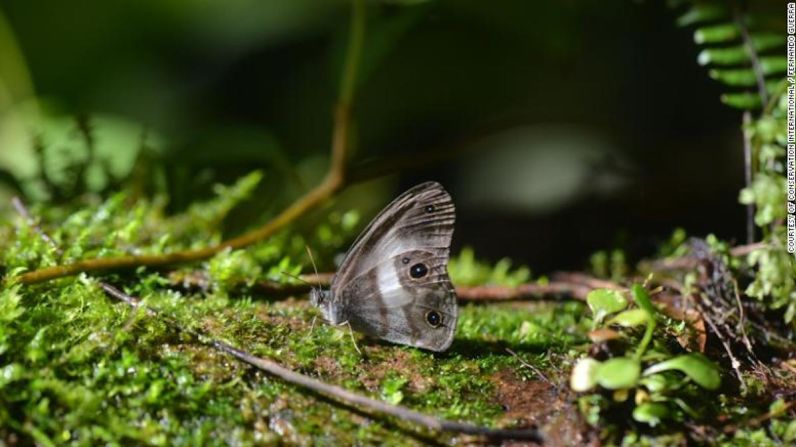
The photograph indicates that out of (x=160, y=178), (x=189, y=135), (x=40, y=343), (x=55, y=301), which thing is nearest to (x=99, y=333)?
(x=40, y=343)

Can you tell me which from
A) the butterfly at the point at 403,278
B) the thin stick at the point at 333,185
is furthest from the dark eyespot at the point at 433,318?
the thin stick at the point at 333,185

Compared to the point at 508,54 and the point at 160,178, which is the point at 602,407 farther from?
the point at 508,54

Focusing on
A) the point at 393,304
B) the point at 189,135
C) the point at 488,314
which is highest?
the point at 189,135

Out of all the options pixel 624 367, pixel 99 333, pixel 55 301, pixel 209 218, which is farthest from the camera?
pixel 209 218

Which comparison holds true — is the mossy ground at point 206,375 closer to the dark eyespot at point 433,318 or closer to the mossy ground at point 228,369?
the mossy ground at point 228,369

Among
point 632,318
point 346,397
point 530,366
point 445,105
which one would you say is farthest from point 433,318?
point 445,105

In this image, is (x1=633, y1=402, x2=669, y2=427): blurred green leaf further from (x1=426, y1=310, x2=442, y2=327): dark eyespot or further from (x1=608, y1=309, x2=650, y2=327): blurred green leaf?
(x1=426, y1=310, x2=442, y2=327): dark eyespot

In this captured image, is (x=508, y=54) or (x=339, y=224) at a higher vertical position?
(x=508, y=54)
